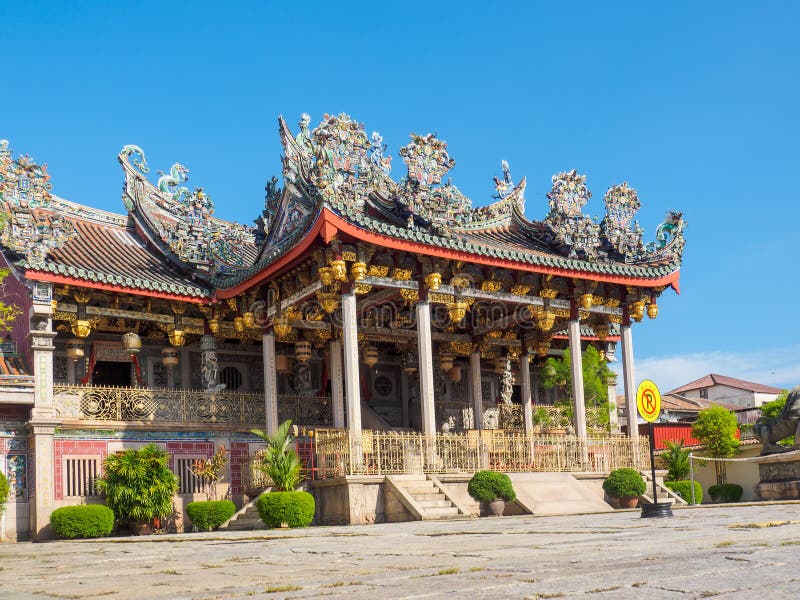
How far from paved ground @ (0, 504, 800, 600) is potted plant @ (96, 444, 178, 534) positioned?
804 cm

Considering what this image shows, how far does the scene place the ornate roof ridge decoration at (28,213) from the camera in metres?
19.9

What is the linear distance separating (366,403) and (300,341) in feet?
10.9

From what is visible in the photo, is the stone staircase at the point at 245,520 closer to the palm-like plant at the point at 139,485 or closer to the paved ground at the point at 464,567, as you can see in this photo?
the palm-like plant at the point at 139,485

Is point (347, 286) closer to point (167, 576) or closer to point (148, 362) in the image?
point (148, 362)

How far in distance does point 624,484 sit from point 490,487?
368 centimetres

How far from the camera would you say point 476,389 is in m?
26.2

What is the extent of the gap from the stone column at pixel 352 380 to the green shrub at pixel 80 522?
17.1 ft

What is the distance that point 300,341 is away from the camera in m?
23.7

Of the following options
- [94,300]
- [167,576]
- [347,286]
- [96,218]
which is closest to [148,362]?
[94,300]

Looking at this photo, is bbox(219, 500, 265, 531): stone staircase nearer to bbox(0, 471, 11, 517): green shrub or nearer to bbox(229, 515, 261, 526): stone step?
bbox(229, 515, 261, 526): stone step

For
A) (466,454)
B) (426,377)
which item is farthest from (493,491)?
(426,377)

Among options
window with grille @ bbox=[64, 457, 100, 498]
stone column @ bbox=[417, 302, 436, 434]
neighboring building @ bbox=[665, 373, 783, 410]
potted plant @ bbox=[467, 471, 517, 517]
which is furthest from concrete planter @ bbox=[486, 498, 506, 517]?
neighboring building @ bbox=[665, 373, 783, 410]

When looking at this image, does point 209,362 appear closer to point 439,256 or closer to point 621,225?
point 439,256

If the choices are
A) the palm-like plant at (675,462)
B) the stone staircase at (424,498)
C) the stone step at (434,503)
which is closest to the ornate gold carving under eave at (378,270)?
the stone staircase at (424,498)
